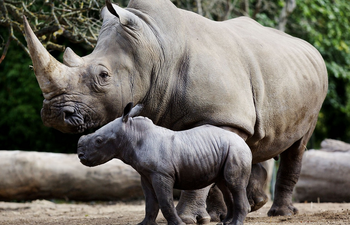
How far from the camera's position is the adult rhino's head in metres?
4.78

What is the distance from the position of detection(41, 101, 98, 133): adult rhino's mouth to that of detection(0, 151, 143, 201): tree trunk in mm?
4261

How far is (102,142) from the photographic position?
14.4ft

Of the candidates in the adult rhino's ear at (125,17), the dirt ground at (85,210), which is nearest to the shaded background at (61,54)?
the dirt ground at (85,210)

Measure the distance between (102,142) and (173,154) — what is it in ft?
1.80

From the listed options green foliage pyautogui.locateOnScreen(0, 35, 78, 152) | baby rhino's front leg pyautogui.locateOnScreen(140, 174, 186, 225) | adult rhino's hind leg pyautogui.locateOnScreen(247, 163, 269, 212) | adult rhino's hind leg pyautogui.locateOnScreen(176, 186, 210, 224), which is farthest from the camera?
green foliage pyautogui.locateOnScreen(0, 35, 78, 152)

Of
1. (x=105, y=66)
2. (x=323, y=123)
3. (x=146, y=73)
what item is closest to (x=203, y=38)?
(x=146, y=73)

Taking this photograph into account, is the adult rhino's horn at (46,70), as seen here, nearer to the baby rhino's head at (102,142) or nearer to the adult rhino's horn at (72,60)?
the adult rhino's horn at (72,60)

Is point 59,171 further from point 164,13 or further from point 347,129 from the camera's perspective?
point 347,129

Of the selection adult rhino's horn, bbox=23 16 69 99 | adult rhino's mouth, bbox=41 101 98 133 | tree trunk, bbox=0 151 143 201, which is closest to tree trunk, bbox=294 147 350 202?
tree trunk, bbox=0 151 143 201

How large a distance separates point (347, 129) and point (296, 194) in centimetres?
844

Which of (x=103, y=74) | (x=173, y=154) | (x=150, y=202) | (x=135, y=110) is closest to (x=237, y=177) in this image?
(x=173, y=154)

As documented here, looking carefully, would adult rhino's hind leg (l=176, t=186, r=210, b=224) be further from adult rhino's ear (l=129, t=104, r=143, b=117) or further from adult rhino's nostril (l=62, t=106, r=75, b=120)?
adult rhino's nostril (l=62, t=106, r=75, b=120)

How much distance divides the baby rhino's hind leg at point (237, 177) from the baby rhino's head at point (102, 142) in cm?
83

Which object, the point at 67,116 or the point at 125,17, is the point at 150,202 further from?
the point at 125,17
